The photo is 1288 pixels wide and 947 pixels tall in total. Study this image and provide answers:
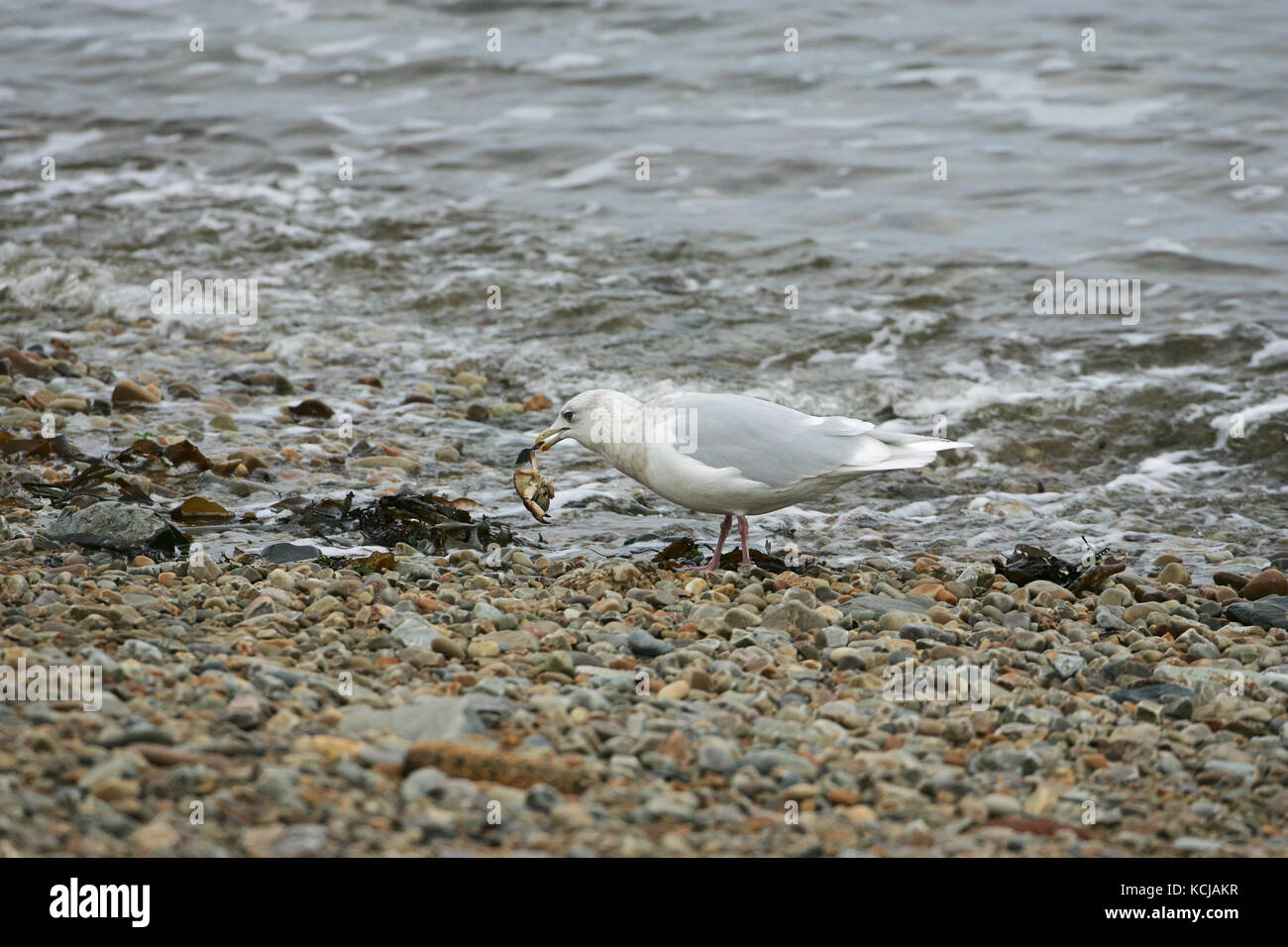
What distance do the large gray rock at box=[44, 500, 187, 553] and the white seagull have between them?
1571 mm

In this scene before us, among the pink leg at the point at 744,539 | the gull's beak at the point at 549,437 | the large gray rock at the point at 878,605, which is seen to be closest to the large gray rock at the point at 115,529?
the gull's beak at the point at 549,437

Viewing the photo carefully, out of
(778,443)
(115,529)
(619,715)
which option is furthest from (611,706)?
(115,529)

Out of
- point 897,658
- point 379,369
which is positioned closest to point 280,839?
point 897,658

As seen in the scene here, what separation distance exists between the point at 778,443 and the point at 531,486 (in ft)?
3.73

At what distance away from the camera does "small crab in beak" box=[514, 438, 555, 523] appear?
18.4 ft

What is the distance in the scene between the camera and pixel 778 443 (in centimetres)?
514

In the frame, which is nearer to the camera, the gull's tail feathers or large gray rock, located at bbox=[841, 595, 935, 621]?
large gray rock, located at bbox=[841, 595, 935, 621]

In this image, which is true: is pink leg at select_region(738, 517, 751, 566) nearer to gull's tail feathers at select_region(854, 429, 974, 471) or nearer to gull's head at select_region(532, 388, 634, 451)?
gull's tail feathers at select_region(854, 429, 974, 471)

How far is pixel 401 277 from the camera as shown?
10500 mm

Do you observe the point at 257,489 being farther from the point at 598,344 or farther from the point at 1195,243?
the point at 1195,243

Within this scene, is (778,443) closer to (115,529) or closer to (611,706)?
(611,706)

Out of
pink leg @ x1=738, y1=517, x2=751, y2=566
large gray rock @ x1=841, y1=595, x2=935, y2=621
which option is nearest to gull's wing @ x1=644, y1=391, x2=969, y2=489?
pink leg @ x1=738, y1=517, x2=751, y2=566

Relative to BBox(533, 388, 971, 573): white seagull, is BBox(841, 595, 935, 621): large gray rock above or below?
below

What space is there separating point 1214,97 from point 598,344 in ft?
27.5
